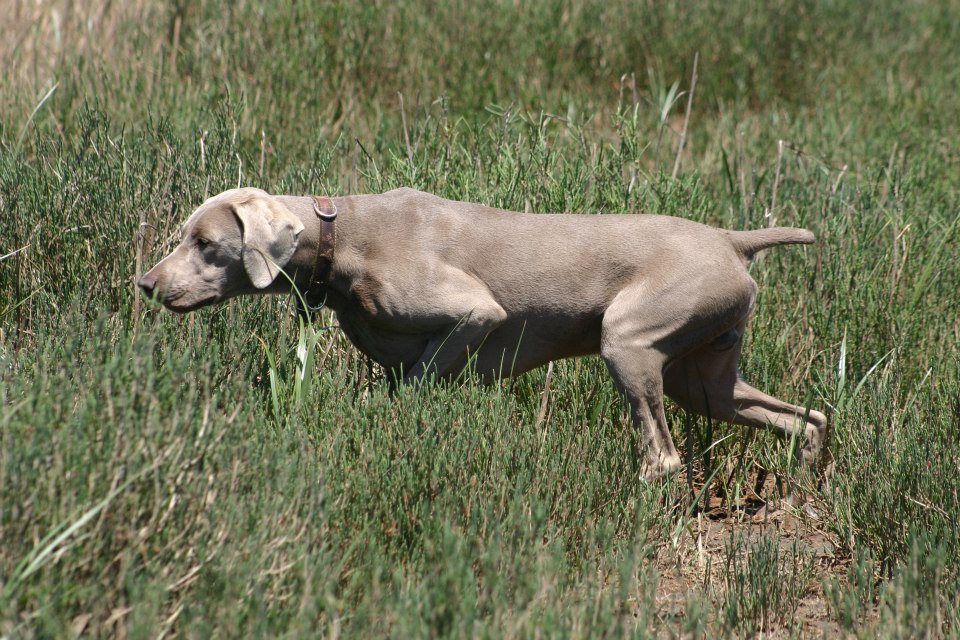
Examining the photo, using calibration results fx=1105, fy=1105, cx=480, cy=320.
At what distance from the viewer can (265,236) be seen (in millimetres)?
3803

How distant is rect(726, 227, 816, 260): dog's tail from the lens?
13.5 feet

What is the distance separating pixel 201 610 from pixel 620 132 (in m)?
3.38

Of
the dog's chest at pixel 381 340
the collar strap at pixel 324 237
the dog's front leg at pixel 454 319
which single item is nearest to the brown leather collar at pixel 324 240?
the collar strap at pixel 324 237

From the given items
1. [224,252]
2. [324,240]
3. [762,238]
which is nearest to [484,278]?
[324,240]

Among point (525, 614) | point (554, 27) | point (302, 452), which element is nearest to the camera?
point (525, 614)

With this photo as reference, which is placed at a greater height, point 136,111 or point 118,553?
point 118,553

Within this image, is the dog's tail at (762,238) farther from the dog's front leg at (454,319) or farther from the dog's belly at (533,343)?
the dog's front leg at (454,319)

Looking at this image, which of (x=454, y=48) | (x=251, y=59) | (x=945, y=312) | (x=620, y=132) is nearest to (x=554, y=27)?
(x=454, y=48)

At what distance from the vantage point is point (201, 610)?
2586mm

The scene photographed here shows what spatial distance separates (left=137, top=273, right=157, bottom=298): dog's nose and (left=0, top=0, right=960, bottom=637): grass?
0.18 metres

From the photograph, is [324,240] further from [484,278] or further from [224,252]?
[484,278]

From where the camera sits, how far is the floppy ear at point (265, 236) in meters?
3.79

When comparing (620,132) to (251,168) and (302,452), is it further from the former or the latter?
(302,452)

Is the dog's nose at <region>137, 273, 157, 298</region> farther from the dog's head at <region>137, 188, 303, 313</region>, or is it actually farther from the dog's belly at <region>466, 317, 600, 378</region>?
the dog's belly at <region>466, 317, 600, 378</region>
